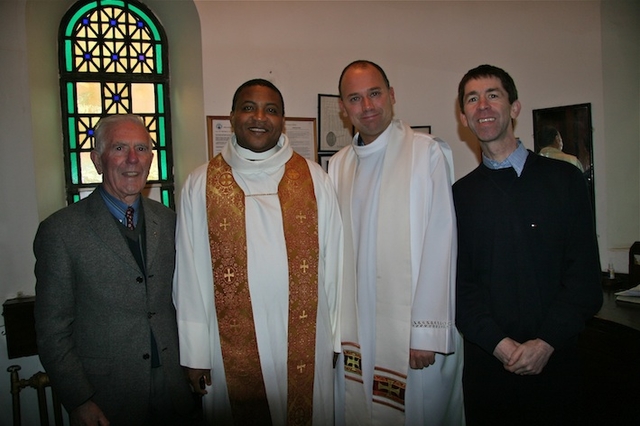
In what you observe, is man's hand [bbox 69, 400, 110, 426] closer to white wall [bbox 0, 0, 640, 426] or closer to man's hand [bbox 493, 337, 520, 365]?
man's hand [bbox 493, 337, 520, 365]

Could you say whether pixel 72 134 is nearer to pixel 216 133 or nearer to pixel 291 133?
pixel 216 133

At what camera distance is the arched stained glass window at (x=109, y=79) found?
376 cm

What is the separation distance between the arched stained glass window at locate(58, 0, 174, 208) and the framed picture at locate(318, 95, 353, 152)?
4.52 ft

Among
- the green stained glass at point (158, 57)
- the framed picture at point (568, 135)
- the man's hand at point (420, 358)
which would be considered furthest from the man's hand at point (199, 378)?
the framed picture at point (568, 135)

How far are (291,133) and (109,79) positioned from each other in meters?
1.66

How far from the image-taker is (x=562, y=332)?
1.85 meters

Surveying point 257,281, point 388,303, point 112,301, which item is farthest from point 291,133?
point 112,301

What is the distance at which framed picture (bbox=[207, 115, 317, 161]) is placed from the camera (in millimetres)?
3783

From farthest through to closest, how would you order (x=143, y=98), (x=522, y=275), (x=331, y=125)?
(x=331, y=125)
(x=143, y=98)
(x=522, y=275)

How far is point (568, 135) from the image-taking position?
4.03 metres

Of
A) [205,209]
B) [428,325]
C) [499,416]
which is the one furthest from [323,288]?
[499,416]

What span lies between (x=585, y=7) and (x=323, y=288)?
148 inches

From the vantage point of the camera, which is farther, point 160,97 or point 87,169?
point 160,97

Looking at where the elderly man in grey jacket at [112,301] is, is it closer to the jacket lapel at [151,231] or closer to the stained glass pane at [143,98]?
the jacket lapel at [151,231]
